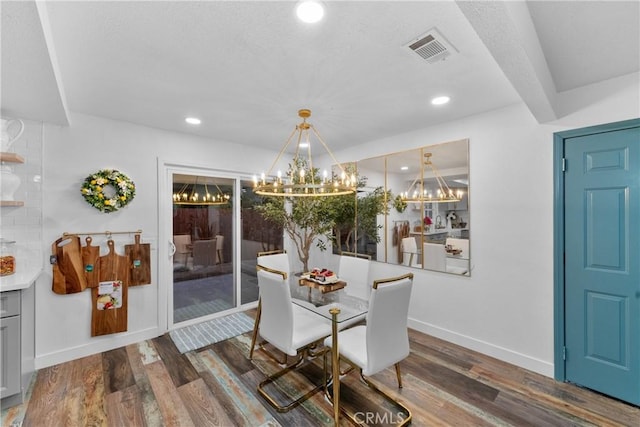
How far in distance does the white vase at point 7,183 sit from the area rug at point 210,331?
2.05 metres

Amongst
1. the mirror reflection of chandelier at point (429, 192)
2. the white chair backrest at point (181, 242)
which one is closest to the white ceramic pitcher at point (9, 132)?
the white chair backrest at point (181, 242)

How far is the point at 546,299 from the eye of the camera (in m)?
2.44

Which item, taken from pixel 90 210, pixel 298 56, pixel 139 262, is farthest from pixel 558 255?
pixel 90 210

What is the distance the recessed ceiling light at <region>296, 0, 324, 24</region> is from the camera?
Answer: 135 centimetres

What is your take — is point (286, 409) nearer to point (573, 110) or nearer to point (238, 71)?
point (238, 71)

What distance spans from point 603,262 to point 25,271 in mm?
4949

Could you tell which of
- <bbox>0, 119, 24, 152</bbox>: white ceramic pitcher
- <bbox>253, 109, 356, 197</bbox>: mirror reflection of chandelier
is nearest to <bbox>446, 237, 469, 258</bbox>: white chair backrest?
<bbox>253, 109, 356, 197</bbox>: mirror reflection of chandelier

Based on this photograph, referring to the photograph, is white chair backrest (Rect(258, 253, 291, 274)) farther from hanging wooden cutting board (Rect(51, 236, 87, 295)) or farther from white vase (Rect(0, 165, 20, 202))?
white vase (Rect(0, 165, 20, 202))

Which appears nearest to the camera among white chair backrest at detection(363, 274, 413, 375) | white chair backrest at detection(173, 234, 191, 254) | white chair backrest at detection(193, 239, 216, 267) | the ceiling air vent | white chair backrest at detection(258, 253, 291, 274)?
the ceiling air vent

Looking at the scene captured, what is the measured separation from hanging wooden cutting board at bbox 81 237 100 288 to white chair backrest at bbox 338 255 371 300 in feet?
8.54

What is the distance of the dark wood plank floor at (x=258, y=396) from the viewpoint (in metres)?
1.94

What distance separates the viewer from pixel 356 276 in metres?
3.10

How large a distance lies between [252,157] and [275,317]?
2.67m

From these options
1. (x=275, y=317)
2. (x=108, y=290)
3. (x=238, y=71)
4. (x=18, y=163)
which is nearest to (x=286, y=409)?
(x=275, y=317)
